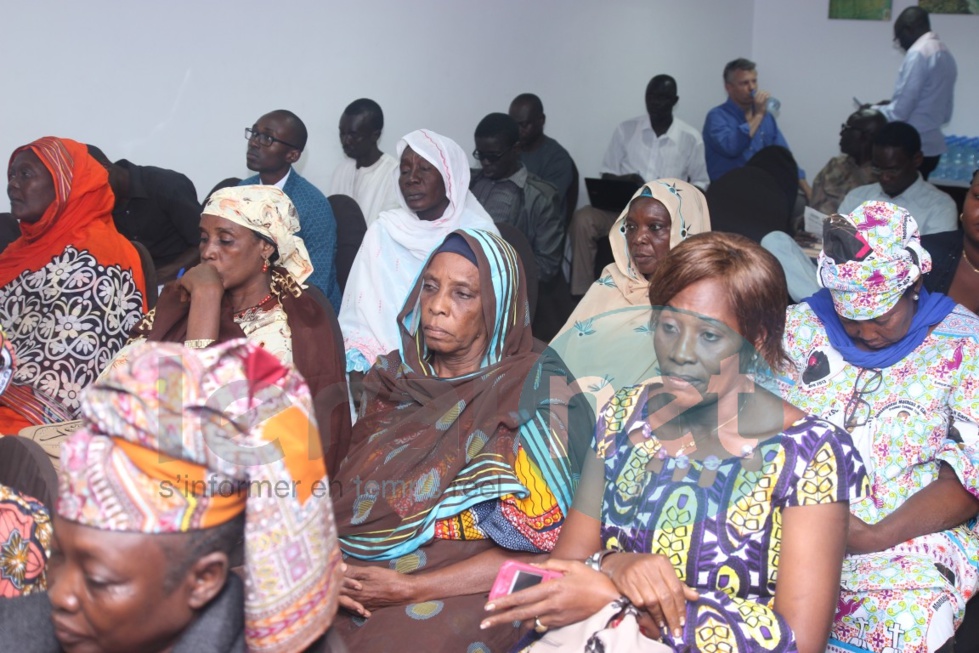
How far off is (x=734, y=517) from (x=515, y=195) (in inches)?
143

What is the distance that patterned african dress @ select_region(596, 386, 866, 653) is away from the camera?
1.62 m

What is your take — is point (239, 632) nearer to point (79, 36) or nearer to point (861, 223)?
point (861, 223)

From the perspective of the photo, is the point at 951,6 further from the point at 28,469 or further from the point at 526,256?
the point at 28,469

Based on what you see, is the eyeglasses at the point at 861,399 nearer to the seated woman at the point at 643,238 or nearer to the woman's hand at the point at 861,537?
the woman's hand at the point at 861,537

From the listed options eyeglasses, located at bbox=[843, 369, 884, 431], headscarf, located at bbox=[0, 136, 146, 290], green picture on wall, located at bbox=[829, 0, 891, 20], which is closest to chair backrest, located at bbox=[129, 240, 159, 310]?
headscarf, located at bbox=[0, 136, 146, 290]

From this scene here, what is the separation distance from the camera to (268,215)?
10.2 ft

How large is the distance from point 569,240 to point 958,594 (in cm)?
396

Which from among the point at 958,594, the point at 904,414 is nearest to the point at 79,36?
the point at 904,414

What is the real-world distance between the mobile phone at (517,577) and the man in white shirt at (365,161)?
13.0ft

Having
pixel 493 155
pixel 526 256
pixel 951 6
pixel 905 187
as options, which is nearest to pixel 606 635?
pixel 526 256

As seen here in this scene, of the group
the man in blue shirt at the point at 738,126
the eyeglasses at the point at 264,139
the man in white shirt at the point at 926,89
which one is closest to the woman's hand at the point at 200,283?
the eyeglasses at the point at 264,139

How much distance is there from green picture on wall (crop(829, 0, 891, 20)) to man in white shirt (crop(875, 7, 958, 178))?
3.59ft

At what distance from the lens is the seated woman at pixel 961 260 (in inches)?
113

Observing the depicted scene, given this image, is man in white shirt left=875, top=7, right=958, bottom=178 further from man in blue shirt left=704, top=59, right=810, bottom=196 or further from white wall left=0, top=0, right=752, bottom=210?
white wall left=0, top=0, right=752, bottom=210
